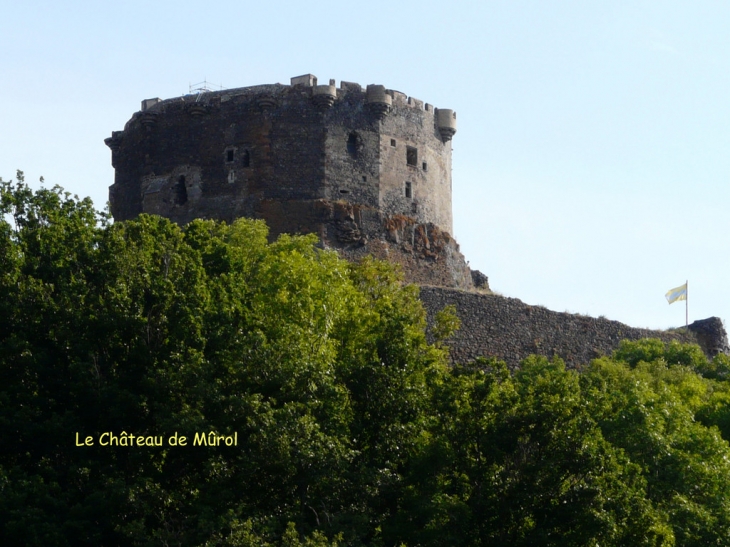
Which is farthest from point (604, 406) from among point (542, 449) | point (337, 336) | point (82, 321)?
point (82, 321)

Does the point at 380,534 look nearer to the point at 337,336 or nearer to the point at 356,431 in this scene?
the point at 356,431

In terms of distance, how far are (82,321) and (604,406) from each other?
10.8m

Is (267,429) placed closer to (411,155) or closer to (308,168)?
(308,168)

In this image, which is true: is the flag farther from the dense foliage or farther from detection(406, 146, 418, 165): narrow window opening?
the dense foliage

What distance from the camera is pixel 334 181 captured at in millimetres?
56844

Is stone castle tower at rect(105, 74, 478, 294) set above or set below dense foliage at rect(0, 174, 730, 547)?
above

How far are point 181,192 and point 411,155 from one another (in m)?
7.45

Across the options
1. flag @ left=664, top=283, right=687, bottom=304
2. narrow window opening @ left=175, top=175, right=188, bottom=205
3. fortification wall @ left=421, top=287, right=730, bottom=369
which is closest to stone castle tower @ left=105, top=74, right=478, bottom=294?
narrow window opening @ left=175, top=175, right=188, bottom=205

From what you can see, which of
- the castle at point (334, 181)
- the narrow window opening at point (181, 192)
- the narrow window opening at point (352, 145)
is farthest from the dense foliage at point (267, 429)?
the narrow window opening at point (352, 145)

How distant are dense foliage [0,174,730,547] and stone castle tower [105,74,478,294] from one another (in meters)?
15.0

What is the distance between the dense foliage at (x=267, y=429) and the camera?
34.5 metres

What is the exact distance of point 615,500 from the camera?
34938mm

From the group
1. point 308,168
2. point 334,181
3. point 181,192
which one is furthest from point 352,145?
point 181,192

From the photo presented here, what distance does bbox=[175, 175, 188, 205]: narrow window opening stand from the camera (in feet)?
189
